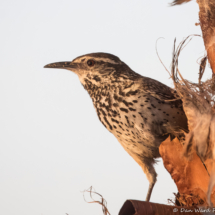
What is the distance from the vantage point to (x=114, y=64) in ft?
5.99

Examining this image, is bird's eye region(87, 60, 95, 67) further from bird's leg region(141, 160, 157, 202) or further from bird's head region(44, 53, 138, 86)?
bird's leg region(141, 160, 157, 202)

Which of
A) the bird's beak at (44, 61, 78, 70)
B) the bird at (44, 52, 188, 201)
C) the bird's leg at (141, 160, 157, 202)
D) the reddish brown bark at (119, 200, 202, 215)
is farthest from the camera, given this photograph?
the bird's beak at (44, 61, 78, 70)

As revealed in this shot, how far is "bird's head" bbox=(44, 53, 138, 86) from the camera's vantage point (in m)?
1.76

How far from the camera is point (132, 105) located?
152cm

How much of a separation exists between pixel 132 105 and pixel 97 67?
404 millimetres

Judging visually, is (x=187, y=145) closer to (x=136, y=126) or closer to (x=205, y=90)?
(x=205, y=90)

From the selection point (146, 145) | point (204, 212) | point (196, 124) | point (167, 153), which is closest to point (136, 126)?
point (146, 145)

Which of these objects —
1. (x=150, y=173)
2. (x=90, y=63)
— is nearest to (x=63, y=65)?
(x=90, y=63)

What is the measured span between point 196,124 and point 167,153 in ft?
0.57

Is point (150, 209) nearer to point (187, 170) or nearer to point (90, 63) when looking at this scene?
point (187, 170)

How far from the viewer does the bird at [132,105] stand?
1.50 metres

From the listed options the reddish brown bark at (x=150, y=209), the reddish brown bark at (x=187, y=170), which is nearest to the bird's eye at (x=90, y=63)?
the reddish brown bark at (x=187, y=170)

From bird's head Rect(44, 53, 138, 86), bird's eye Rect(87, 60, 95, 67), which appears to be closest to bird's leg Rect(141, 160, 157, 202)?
bird's head Rect(44, 53, 138, 86)

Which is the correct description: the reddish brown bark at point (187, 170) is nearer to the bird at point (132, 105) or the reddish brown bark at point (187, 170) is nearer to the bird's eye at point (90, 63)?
the bird at point (132, 105)
